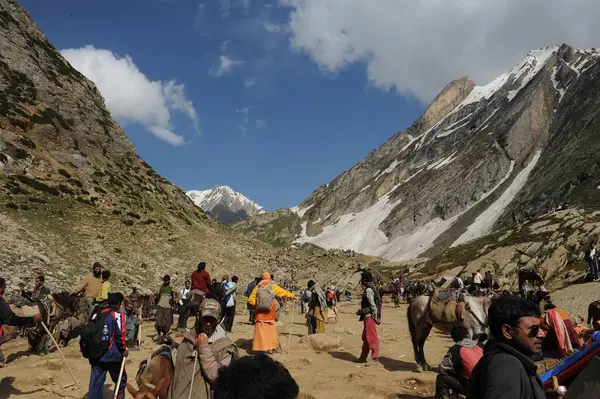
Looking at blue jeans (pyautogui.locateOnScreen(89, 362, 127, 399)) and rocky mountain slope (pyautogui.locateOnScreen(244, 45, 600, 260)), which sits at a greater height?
rocky mountain slope (pyautogui.locateOnScreen(244, 45, 600, 260))

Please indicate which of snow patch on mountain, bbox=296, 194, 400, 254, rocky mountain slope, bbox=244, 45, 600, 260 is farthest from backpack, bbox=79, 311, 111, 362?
snow patch on mountain, bbox=296, 194, 400, 254

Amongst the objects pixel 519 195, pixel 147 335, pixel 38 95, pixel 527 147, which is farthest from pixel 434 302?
pixel 527 147

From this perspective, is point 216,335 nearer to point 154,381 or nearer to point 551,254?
point 154,381

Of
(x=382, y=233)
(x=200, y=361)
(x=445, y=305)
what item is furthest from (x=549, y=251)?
(x=382, y=233)

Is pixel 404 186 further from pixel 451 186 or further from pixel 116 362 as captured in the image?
pixel 116 362

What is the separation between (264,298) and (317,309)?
5426 mm

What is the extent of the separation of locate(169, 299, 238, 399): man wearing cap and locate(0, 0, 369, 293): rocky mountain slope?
19.2m

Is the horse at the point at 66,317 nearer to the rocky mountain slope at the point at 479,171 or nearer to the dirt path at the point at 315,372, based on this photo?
the dirt path at the point at 315,372

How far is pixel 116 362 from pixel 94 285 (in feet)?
18.6

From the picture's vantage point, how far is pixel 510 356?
9.41 feet

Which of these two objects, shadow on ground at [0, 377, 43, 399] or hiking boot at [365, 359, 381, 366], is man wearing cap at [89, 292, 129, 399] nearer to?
shadow on ground at [0, 377, 43, 399]

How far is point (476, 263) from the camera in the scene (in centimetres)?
3816

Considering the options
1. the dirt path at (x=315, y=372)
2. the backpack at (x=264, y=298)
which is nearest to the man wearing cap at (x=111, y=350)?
Result: the dirt path at (x=315, y=372)

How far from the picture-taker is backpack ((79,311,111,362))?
609cm
